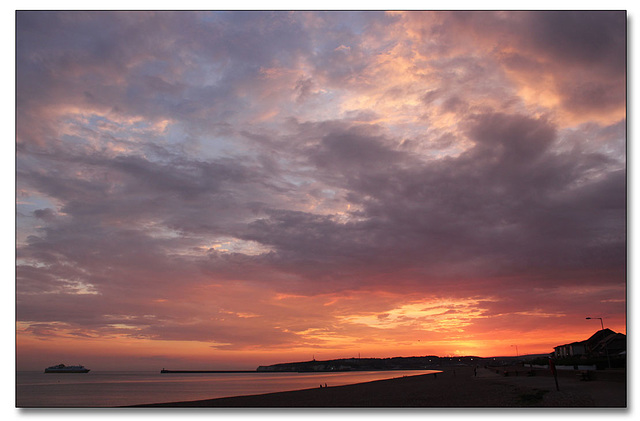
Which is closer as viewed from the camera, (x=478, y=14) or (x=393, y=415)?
(x=393, y=415)

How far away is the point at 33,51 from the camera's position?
14.6 meters

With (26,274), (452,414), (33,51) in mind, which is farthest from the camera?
(33,51)

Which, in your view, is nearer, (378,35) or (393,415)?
(393,415)

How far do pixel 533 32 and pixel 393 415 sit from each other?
1183 centimetres

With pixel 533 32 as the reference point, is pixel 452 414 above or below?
below

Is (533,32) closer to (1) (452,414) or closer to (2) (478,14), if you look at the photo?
(2) (478,14)

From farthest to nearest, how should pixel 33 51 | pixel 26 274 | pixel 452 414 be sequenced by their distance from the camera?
pixel 33 51
pixel 26 274
pixel 452 414
